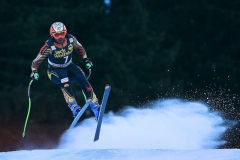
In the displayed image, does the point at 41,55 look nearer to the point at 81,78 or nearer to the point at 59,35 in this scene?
the point at 59,35

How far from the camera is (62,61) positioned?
1075 centimetres

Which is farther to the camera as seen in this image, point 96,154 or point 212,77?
point 212,77

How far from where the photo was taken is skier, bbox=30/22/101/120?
10516 millimetres

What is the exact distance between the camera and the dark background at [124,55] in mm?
20031

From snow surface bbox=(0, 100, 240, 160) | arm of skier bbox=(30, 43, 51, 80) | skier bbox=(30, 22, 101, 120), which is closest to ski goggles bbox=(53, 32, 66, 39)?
skier bbox=(30, 22, 101, 120)

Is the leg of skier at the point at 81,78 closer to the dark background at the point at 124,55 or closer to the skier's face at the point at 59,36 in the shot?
the skier's face at the point at 59,36

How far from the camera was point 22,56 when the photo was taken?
20422mm

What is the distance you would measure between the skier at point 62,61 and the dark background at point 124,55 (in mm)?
7619

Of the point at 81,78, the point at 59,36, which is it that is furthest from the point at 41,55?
the point at 81,78

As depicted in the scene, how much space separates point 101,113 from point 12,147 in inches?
369

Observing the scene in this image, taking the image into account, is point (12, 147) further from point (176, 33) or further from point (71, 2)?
point (176, 33)

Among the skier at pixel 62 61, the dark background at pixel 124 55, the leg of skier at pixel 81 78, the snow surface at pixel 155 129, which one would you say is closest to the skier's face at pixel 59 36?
the skier at pixel 62 61

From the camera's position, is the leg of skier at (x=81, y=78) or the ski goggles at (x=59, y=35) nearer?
the ski goggles at (x=59, y=35)

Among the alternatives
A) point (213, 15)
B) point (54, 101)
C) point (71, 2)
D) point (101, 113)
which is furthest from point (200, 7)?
point (101, 113)
